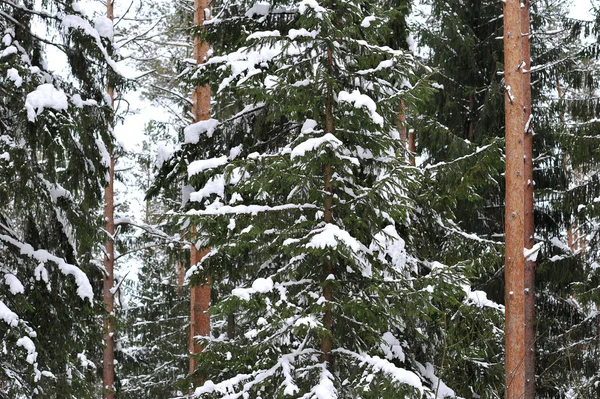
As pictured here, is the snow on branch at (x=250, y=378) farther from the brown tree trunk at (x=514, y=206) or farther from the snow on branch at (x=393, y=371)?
the brown tree trunk at (x=514, y=206)

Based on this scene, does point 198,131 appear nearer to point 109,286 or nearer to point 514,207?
point 514,207

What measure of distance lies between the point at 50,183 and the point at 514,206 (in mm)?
5491

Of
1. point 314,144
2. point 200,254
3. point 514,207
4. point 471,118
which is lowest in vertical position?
point 314,144

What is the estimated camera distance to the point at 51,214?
8.06 m

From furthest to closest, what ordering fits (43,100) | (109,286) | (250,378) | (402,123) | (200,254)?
(109,286), (200,254), (402,123), (43,100), (250,378)

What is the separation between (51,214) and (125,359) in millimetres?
7805

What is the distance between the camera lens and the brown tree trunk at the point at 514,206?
28.6ft

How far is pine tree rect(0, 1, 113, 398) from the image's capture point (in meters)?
7.34

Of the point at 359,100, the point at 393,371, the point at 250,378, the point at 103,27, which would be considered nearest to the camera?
the point at 393,371

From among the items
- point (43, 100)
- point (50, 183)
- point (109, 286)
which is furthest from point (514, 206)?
point (109, 286)

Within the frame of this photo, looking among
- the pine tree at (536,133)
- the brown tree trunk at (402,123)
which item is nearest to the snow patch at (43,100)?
the brown tree trunk at (402,123)

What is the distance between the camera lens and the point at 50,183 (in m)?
7.94

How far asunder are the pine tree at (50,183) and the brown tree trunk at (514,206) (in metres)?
4.89

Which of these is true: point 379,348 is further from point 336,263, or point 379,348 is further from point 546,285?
point 546,285
